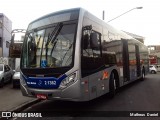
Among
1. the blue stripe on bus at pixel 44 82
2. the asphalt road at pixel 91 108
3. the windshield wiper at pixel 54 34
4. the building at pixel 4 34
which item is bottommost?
the asphalt road at pixel 91 108

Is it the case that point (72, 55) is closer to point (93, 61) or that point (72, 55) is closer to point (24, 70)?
point (93, 61)

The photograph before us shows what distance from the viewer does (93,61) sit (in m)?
7.71

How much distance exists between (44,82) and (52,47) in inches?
44.3

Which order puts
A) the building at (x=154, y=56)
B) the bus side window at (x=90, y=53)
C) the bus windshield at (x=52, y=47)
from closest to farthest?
the bus windshield at (x=52, y=47)
the bus side window at (x=90, y=53)
the building at (x=154, y=56)

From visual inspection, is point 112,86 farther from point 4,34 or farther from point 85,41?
point 4,34

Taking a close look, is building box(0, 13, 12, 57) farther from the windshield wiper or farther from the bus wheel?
the windshield wiper

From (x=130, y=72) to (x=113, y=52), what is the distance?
11.6 feet

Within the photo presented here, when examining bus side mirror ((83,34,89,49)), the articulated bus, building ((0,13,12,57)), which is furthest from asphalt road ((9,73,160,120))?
building ((0,13,12,57))

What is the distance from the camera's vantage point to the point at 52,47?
7156 millimetres

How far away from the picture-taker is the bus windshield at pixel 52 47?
6.96 metres

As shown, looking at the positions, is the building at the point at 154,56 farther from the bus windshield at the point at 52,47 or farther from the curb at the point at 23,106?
the bus windshield at the point at 52,47

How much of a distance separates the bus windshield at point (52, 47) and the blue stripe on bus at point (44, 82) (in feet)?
1.30

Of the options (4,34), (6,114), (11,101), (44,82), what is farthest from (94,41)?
(4,34)

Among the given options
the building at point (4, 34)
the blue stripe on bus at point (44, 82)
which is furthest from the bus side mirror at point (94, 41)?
the building at point (4, 34)
